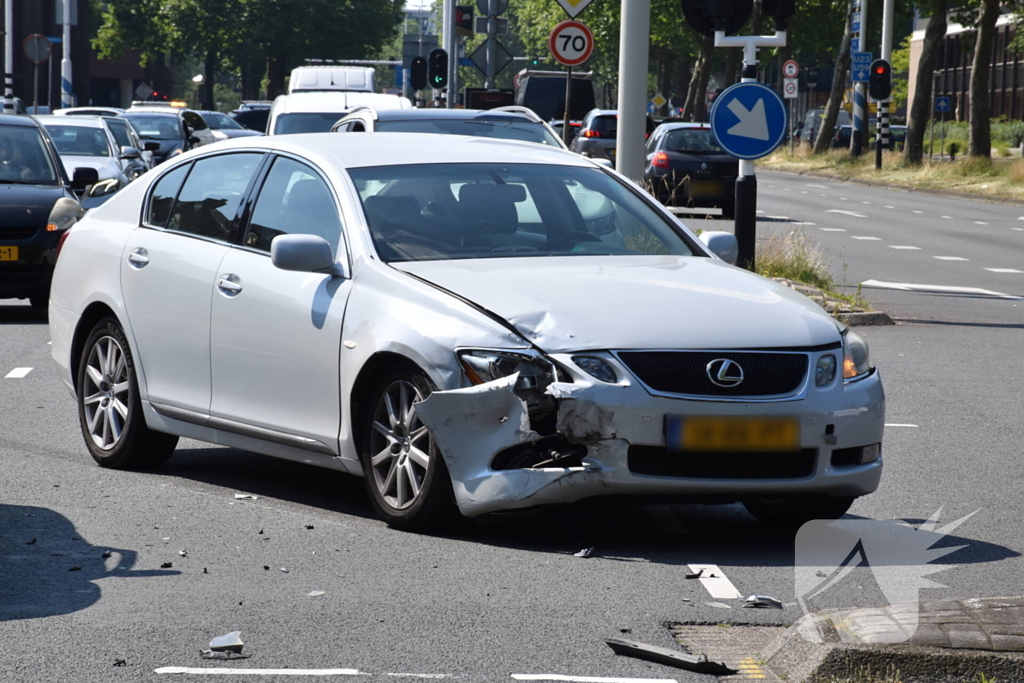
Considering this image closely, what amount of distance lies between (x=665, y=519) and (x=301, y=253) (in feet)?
5.68

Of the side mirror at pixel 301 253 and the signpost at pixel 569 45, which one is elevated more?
the signpost at pixel 569 45

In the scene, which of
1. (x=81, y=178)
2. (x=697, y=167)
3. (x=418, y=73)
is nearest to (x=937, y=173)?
(x=418, y=73)

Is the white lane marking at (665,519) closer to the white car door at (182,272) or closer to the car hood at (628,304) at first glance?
the car hood at (628,304)

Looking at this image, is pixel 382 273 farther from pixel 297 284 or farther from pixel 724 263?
pixel 724 263

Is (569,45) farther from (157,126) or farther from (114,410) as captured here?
(157,126)

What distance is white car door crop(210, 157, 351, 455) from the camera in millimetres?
6414

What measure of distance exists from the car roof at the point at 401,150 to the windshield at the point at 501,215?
0.22 feet

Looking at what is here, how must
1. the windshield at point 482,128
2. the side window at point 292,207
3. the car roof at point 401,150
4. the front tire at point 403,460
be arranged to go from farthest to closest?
the windshield at point 482,128
the car roof at point 401,150
the side window at point 292,207
the front tire at point 403,460

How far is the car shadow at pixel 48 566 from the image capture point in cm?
508

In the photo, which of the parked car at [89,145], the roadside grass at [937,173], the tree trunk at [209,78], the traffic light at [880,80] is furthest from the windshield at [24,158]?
the tree trunk at [209,78]

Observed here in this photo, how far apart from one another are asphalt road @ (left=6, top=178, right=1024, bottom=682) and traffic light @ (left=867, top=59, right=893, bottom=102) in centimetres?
3946

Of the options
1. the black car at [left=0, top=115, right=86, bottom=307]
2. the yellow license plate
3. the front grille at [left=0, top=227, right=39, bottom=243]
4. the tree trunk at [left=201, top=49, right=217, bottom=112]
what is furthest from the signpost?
the tree trunk at [left=201, top=49, right=217, bottom=112]

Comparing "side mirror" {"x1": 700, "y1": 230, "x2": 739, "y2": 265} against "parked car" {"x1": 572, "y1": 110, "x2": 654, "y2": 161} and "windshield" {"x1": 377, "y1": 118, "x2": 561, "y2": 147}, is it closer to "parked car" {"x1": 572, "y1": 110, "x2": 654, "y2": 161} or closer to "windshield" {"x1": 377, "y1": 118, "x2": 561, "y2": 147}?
"windshield" {"x1": 377, "y1": 118, "x2": 561, "y2": 147}

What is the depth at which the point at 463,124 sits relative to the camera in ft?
47.3
